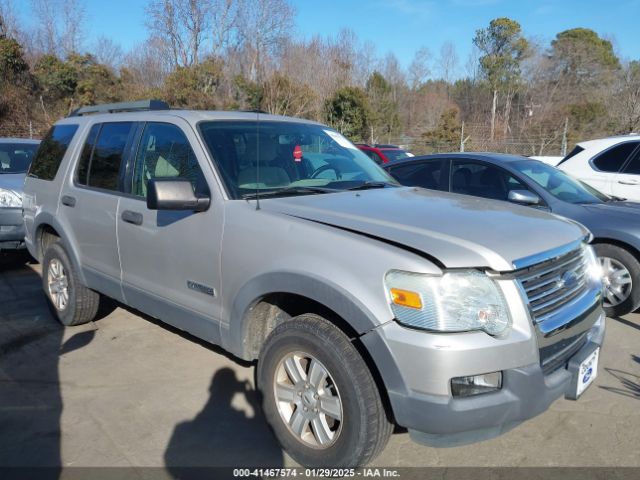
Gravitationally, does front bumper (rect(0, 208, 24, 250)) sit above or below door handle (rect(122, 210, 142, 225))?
below

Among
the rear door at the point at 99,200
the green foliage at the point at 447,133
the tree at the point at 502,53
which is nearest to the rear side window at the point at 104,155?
the rear door at the point at 99,200

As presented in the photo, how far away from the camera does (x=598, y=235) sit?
504cm

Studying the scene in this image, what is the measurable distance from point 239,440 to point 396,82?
49.6m

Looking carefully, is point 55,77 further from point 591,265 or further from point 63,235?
point 591,265

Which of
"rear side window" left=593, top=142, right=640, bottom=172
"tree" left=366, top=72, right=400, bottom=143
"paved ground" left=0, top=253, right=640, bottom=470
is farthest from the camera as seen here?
"tree" left=366, top=72, right=400, bottom=143

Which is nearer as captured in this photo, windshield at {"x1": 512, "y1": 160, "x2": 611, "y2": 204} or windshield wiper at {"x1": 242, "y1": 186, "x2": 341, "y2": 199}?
windshield wiper at {"x1": 242, "y1": 186, "x2": 341, "y2": 199}

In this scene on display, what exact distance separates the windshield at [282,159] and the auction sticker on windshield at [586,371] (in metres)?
1.74

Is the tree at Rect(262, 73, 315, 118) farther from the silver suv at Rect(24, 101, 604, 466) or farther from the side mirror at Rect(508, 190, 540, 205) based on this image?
the silver suv at Rect(24, 101, 604, 466)

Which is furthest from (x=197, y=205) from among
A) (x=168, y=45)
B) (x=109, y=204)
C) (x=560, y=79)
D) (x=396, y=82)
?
(x=396, y=82)

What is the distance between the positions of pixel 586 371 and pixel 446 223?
105cm

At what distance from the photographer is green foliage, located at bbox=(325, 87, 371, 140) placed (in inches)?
1130

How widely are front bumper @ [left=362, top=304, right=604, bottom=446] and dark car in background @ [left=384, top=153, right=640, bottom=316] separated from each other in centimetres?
310

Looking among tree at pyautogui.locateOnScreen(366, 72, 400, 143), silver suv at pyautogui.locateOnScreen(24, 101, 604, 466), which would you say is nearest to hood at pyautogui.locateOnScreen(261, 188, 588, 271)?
silver suv at pyautogui.locateOnScreen(24, 101, 604, 466)

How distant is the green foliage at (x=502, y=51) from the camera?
129 ft
